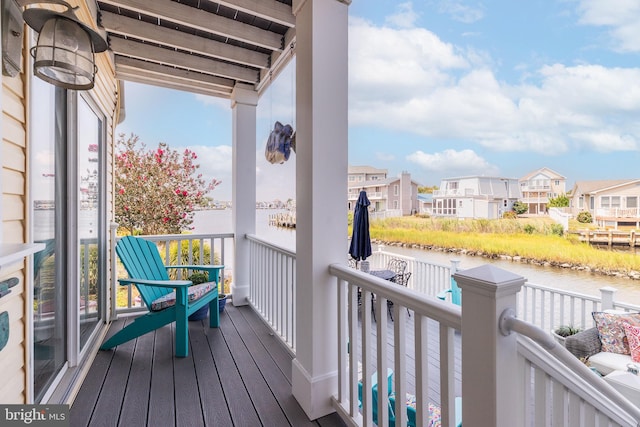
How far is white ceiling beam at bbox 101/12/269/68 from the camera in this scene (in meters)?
2.56

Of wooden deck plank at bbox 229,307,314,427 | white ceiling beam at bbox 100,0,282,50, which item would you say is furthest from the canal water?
white ceiling beam at bbox 100,0,282,50

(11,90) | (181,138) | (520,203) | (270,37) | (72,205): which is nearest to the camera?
(11,90)

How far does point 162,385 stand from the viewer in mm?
2146

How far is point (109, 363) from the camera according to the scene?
8.04 ft

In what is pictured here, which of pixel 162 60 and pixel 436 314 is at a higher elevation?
pixel 162 60

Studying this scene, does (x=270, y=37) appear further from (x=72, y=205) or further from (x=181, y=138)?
(x=181, y=138)

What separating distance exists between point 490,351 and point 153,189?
5885mm

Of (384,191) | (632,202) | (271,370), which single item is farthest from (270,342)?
(632,202)

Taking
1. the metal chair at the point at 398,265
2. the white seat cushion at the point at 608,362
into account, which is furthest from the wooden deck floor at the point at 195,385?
the metal chair at the point at 398,265

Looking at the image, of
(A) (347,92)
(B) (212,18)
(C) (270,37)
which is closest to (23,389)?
(A) (347,92)

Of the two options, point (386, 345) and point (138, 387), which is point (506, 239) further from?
point (138, 387)

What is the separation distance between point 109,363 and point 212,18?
2786 millimetres

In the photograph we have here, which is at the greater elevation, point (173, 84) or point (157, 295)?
point (173, 84)

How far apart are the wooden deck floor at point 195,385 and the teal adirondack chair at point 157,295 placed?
18cm
